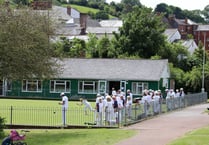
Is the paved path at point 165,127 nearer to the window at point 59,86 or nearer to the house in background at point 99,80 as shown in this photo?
the house in background at point 99,80

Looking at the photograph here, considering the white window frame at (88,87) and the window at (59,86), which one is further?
the window at (59,86)

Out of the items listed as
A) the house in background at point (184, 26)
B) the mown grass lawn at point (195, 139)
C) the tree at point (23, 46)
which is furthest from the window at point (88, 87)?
the house in background at point (184, 26)

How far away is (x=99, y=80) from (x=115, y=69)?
7.93 feet

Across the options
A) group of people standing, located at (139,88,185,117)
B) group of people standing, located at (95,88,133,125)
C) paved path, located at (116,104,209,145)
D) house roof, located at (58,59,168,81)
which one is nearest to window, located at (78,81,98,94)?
house roof, located at (58,59,168,81)

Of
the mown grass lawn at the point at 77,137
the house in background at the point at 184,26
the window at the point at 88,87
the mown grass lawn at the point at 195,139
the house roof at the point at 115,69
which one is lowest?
the mown grass lawn at the point at 77,137

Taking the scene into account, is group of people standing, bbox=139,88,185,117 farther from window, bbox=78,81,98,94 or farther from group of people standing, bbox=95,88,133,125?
window, bbox=78,81,98,94

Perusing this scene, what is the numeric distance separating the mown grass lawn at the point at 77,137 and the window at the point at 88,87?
36.4 meters

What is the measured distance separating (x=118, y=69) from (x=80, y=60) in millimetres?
5681

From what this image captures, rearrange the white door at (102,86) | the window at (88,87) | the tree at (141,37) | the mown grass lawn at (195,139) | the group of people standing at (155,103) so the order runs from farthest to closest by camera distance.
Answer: the tree at (141,37) → the window at (88,87) → the white door at (102,86) → the group of people standing at (155,103) → the mown grass lawn at (195,139)

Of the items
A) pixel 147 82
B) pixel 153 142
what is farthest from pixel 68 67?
pixel 153 142

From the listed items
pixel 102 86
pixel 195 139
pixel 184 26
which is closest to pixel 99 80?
pixel 102 86

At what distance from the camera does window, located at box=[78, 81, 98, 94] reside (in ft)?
212

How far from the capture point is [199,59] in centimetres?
7919

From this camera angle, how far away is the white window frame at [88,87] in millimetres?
64625
